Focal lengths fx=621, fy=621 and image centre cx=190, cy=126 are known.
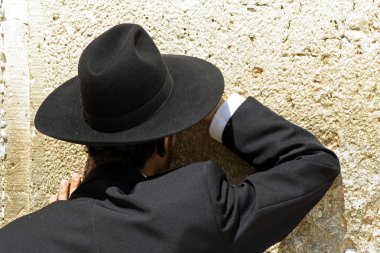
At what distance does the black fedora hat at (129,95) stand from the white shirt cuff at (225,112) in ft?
0.37

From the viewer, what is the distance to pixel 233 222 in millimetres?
1753

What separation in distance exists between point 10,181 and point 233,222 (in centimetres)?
110

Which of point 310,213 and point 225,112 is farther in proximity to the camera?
point 310,213

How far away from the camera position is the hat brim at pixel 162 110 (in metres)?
1.81

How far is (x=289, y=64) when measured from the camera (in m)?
2.22

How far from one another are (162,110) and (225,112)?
0.28 meters

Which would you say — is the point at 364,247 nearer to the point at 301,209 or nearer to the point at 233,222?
the point at 301,209

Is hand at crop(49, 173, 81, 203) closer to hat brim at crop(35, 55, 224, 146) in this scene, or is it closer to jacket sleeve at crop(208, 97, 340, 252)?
hat brim at crop(35, 55, 224, 146)

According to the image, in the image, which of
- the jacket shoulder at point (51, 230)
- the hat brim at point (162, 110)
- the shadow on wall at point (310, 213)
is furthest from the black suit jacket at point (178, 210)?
the shadow on wall at point (310, 213)

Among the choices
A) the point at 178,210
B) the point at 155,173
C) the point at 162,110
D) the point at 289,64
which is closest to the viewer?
the point at 178,210

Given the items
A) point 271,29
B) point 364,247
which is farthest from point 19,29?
point 364,247

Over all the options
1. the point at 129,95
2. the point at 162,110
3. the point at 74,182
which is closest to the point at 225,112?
the point at 162,110

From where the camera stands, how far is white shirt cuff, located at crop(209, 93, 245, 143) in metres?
2.05

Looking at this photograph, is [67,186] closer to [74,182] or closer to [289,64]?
[74,182]
